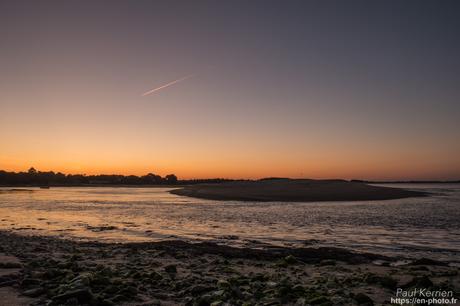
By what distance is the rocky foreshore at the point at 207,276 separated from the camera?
821 centimetres

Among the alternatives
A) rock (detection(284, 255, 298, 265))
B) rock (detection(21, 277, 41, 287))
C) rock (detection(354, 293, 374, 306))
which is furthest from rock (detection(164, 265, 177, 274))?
rock (detection(354, 293, 374, 306))

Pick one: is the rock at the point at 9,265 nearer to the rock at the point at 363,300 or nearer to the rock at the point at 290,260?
the rock at the point at 290,260

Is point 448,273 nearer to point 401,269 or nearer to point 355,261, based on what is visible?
point 401,269

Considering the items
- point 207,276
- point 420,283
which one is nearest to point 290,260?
point 207,276

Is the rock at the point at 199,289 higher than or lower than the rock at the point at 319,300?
lower

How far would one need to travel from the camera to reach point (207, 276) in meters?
11.1

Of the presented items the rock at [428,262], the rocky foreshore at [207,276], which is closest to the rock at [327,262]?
the rocky foreshore at [207,276]

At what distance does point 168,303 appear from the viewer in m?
8.26

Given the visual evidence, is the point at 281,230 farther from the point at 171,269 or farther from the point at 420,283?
the point at 420,283

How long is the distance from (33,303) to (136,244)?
9905 mm

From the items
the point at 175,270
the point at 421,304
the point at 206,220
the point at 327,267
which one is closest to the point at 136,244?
the point at 175,270

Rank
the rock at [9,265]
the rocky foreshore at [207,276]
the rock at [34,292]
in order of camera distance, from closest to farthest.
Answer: the rocky foreshore at [207,276] → the rock at [34,292] → the rock at [9,265]

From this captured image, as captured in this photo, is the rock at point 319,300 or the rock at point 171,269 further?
the rock at point 171,269

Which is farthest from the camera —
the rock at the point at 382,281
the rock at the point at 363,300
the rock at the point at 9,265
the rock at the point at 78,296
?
the rock at the point at 9,265
